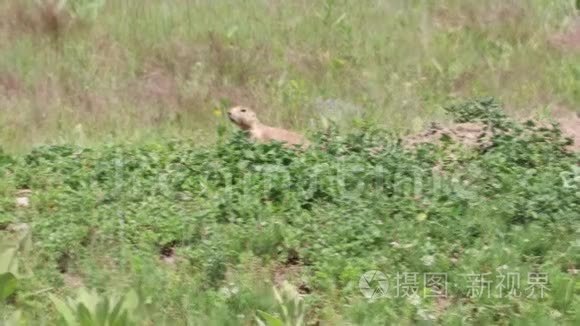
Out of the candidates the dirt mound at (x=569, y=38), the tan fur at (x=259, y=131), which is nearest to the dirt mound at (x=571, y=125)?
the dirt mound at (x=569, y=38)

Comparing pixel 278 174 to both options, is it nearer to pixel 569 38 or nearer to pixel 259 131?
pixel 259 131

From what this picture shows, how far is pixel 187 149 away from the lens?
675 centimetres

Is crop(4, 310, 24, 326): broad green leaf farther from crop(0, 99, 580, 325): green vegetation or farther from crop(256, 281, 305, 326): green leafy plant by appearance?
crop(256, 281, 305, 326): green leafy plant

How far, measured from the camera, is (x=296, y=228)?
18.1 feet

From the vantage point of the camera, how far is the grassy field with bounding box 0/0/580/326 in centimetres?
477

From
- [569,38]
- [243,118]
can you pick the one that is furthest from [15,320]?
[569,38]

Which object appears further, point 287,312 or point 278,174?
point 278,174

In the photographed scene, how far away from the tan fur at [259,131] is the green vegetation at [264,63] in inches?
18.9

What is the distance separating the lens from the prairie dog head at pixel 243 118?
743cm

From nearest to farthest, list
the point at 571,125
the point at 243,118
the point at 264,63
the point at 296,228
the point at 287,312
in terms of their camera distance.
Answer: the point at 287,312
the point at 296,228
the point at 243,118
the point at 571,125
the point at 264,63

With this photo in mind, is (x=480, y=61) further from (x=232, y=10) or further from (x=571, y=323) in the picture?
(x=571, y=323)

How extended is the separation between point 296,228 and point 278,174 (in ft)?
2.17

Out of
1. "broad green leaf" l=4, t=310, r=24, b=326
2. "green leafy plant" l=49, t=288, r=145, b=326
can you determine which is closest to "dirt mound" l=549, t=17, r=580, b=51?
"green leafy plant" l=49, t=288, r=145, b=326

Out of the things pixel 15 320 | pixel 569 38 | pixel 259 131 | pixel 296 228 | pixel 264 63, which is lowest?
pixel 15 320
